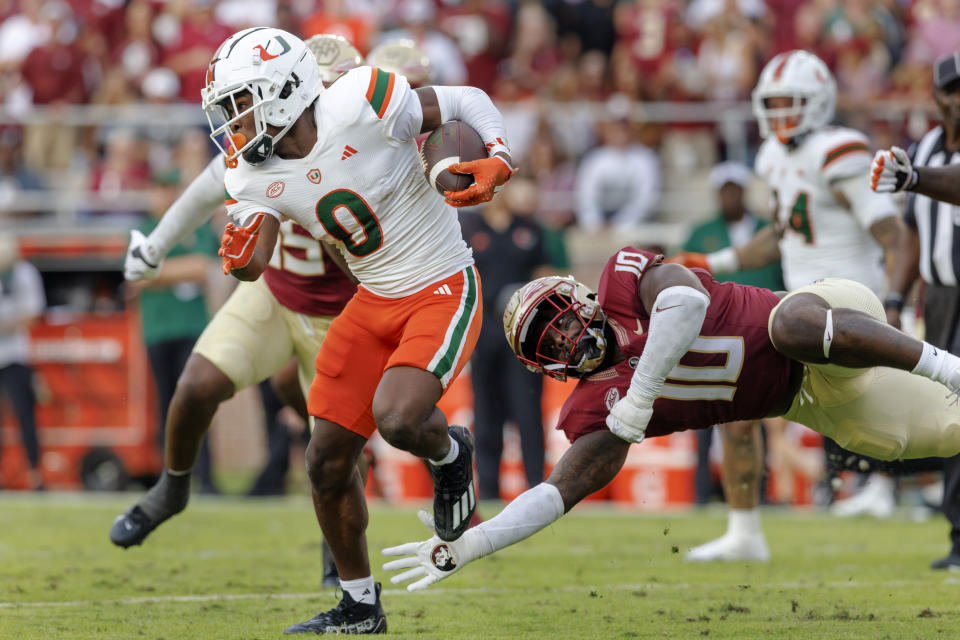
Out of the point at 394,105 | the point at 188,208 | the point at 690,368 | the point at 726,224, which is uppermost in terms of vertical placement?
the point at 394,105

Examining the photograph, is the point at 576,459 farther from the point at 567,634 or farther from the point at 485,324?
the point at 485,324

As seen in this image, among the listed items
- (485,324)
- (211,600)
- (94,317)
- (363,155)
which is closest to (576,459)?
(363,155)

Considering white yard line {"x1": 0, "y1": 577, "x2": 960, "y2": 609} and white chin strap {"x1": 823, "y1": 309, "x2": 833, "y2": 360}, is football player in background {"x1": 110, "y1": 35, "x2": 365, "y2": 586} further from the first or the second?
white chin strap {"x1": 823, "y1": 309, "x2": 833, "y2": 360}

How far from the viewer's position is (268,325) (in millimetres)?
5648

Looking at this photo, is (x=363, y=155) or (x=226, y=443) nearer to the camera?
(x=363, y=155)

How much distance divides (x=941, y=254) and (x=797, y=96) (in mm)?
1214

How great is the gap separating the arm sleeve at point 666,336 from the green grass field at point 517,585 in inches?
34.2

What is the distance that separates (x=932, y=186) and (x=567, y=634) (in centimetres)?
214

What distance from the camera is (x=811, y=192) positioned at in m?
6.86

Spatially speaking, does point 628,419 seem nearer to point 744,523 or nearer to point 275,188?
point 275,188

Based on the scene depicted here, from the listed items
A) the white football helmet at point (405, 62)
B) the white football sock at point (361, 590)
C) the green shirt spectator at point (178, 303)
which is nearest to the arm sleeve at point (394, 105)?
the white football sock at point (361, 590)

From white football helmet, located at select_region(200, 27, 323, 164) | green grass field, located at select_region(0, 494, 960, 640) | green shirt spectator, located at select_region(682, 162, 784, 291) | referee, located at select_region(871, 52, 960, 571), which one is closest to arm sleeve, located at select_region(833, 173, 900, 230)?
referee, located at select_region(871, 52, 960, 571)

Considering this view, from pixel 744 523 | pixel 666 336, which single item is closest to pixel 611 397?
pixel 666 336

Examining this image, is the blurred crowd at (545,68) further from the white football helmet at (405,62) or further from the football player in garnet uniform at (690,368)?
the football player in garnet uniform at (690,368)
